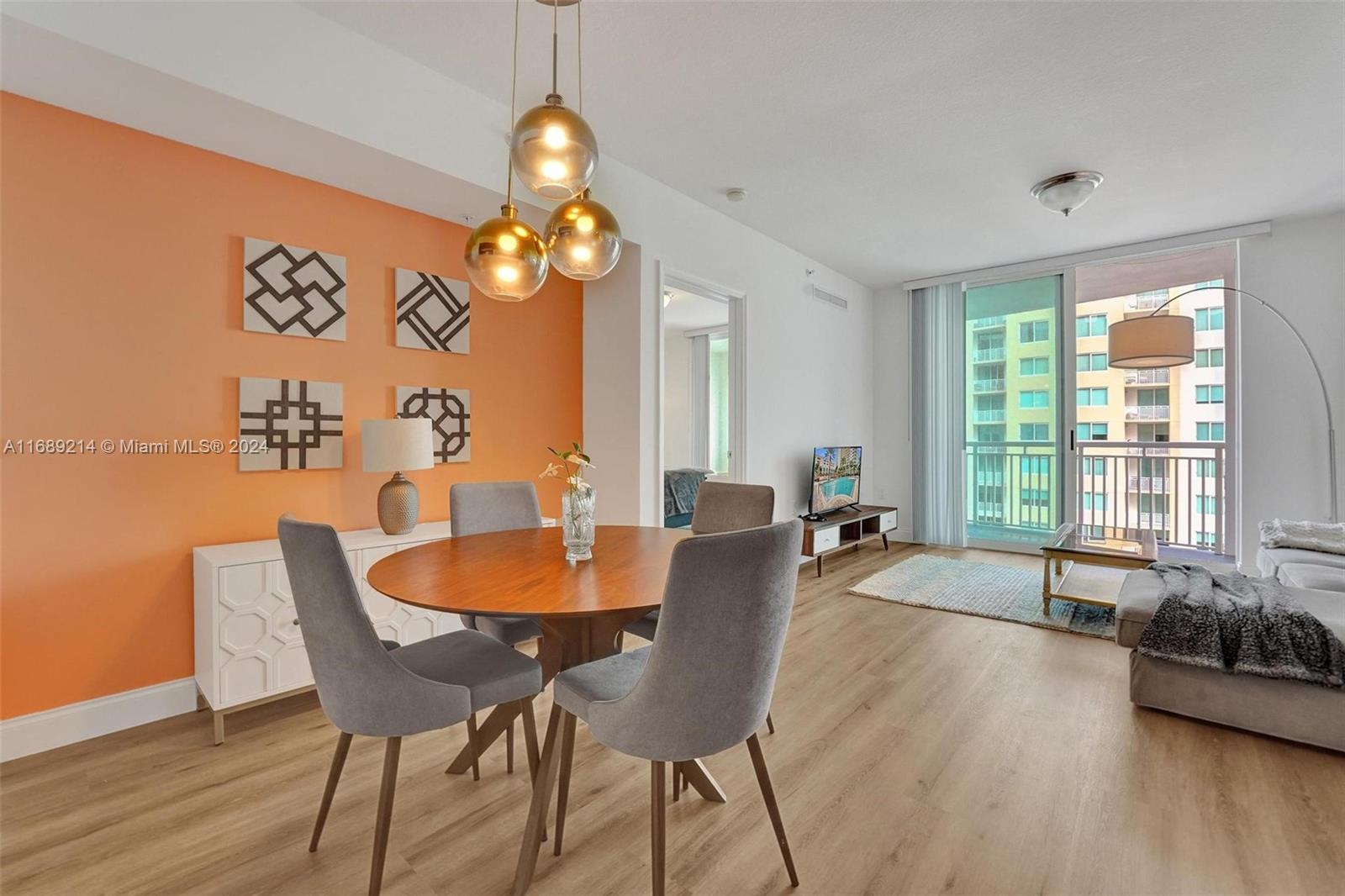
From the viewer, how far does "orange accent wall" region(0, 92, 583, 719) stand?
2.11 meters

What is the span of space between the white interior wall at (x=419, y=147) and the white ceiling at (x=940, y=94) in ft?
0.48

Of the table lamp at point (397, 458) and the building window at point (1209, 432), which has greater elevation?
the building window at point (1209, 432)

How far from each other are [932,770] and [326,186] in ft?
11.8

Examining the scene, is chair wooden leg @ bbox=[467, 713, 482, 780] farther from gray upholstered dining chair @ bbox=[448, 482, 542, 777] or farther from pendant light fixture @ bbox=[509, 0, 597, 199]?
pendant light fixture @ bbox=[509, 0, 597, 199]

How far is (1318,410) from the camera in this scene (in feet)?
14.0

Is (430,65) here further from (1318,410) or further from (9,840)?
(1318,410)

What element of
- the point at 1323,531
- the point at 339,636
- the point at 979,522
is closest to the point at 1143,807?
the point at 339,636

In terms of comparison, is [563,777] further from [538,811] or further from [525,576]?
[525,576]

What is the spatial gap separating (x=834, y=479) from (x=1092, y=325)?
2864 millimetres

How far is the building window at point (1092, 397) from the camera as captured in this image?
5473 mm

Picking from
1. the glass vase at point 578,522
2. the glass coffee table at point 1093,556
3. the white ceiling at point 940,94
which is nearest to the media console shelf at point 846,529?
the glass coffee table at point 1093,556

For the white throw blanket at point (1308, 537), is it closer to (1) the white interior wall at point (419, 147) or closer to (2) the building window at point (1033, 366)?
(2) the building window at point (1033, 366)

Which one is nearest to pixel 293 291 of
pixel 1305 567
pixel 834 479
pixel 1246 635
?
pixel 1246 635

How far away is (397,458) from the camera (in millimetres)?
2729
